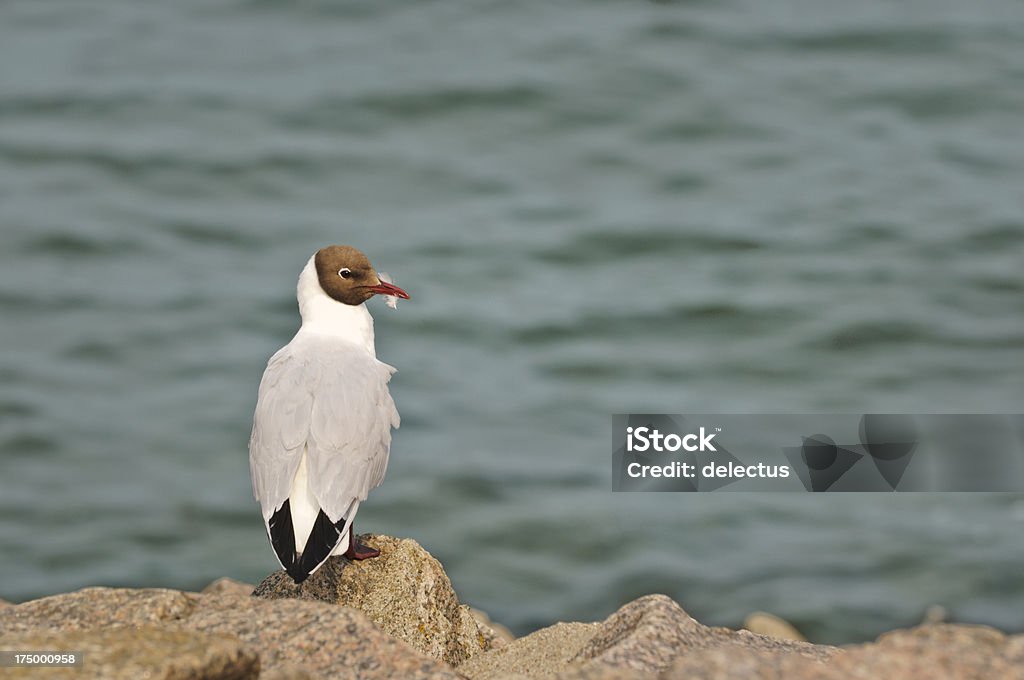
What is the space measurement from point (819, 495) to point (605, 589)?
2543 mm

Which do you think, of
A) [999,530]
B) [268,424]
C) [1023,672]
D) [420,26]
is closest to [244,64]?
[420,26]

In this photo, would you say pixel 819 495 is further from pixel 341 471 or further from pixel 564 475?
pixel 341 471

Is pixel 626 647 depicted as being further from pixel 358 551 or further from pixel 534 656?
pixel 358 551

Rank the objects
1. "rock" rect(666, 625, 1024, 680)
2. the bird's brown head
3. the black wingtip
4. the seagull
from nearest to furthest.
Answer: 1. "rock" rect(666, 625, 1024, 680)
2. the black wingtip
3. the seagull
4. the bird's brown head

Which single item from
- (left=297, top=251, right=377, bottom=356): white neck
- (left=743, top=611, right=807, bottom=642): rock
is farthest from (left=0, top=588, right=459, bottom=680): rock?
(left=743, top=611, right=807, bottom=642): rock

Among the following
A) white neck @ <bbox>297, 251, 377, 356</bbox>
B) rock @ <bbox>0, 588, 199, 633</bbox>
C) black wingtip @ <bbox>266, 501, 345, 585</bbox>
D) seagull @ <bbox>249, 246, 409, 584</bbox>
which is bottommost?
rock @ <bbox>0, 588, 199, 633</bbox>

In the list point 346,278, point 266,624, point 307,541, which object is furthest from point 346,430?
point 266,624

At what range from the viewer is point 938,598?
430 inches

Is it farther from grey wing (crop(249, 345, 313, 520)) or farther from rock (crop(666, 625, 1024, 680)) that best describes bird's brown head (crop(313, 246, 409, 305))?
rock (crop(666, 625, 1024, 680))

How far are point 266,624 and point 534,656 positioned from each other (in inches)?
56.0

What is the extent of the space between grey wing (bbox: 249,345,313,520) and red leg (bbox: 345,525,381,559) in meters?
0.41

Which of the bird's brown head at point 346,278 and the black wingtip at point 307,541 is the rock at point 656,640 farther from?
the bird's brown head at point 346,278

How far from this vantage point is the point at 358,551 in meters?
5.59

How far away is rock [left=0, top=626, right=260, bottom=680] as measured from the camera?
369 cm
